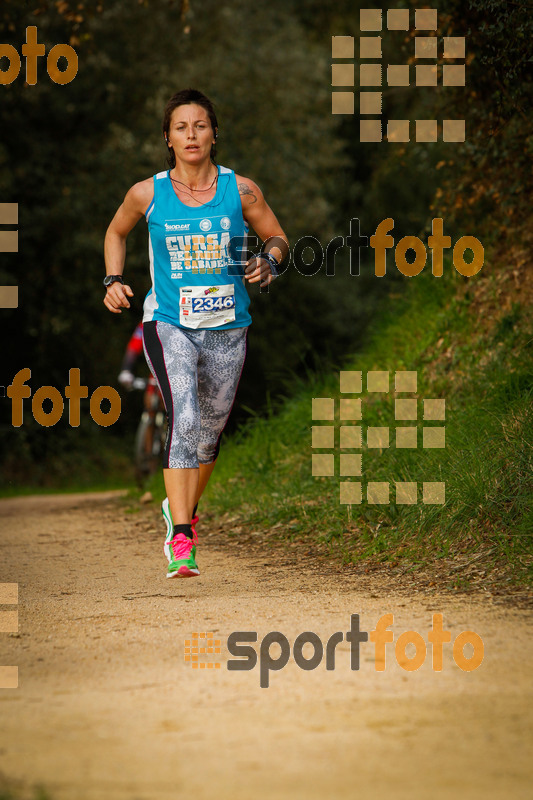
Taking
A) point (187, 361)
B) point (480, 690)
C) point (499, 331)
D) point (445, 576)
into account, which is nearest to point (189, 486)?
point (187, 361)

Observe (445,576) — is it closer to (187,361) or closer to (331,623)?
(331,623)

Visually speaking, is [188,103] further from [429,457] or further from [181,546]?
[429,457]

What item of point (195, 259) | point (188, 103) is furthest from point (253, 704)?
point (188, 103)

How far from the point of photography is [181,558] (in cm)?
505

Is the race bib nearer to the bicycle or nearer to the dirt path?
the dirt path

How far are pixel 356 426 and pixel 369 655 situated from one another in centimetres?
402

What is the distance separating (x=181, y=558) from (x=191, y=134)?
6.99 ft

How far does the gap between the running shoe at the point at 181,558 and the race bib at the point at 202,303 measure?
107 centimetres

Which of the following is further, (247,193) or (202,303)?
(247,193)

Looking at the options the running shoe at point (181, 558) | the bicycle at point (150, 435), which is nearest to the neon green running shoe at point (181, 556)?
the running shoe at point (181, 558)

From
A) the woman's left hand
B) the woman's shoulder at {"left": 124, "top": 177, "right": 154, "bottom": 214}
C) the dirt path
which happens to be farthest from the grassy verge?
the woman's shoulder at {"left": 124, "top": 177, "right": 154, "bottom": 214}

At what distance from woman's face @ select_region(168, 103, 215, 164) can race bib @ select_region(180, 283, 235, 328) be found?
2.19 feet

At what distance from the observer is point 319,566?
19.6ft

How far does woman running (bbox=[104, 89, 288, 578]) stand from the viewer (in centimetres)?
530
